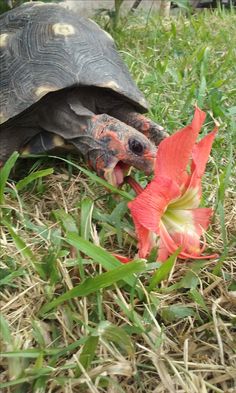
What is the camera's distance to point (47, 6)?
1619 millimetres

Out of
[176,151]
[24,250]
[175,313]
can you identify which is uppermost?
[176,151]

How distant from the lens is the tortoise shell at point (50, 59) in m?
1.37

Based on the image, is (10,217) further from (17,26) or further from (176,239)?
(17,26)

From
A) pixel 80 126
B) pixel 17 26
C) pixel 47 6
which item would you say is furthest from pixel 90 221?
pixel 47 6

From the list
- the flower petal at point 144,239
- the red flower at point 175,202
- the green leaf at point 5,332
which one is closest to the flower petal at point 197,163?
the red flower at point 175,202

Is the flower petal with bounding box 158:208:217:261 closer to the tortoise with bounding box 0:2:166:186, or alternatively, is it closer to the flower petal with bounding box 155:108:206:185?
the flower petal with bounding box 155:108:206:185

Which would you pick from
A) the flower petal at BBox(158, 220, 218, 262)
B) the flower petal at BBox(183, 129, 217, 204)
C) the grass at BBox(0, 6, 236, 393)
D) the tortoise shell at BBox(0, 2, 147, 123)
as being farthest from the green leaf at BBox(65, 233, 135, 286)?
the tortoise shell at BBox(0, 2, 147, 123)

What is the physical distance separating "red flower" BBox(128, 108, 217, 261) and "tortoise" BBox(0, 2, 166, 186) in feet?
0.72

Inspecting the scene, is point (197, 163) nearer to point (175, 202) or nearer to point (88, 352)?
point (175, 202)

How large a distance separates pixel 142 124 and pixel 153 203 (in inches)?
21.9

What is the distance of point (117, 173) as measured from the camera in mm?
1295

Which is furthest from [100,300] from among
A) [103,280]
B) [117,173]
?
[117,173]

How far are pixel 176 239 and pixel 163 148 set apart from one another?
0.66 ft

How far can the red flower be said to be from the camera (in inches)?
38.7
